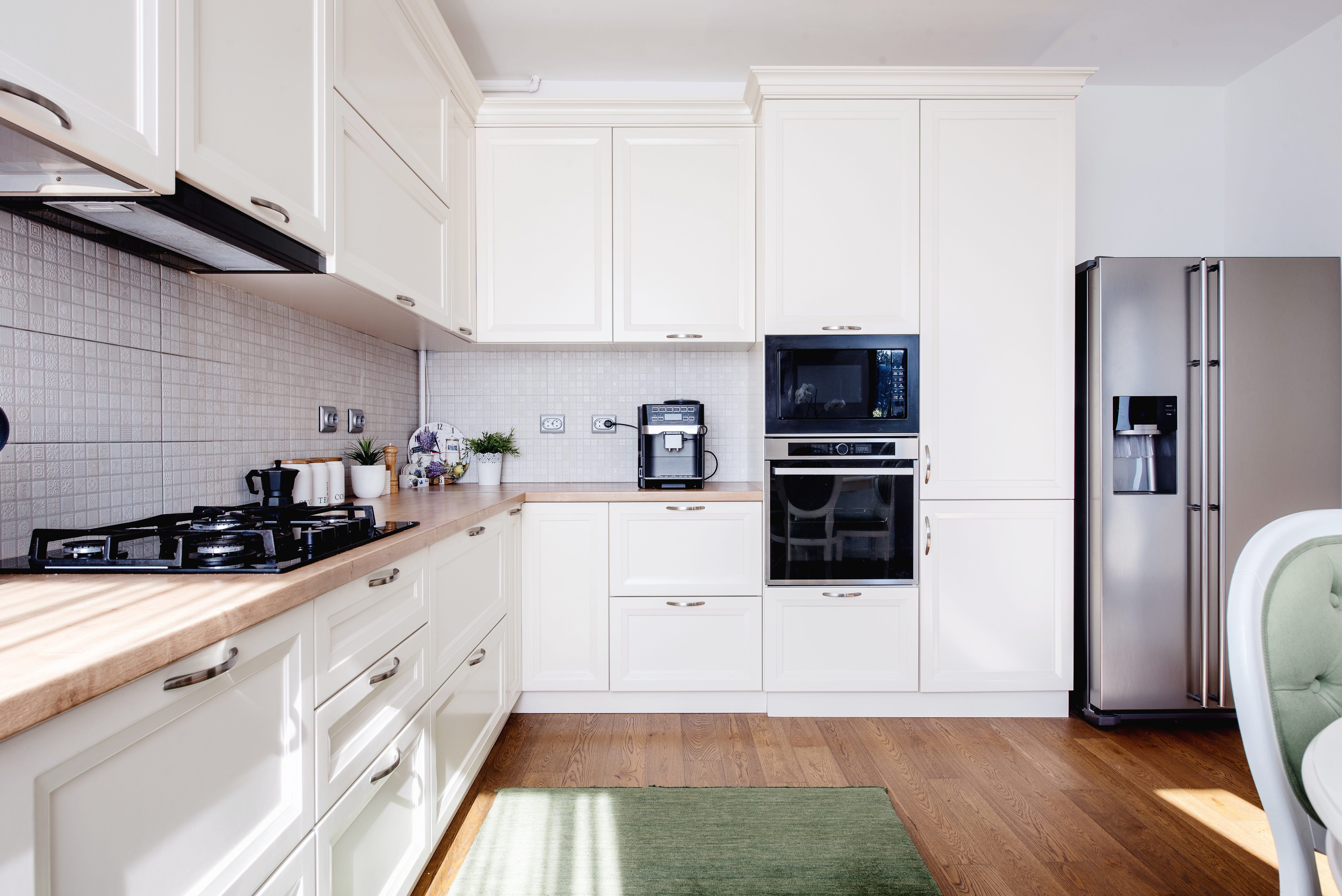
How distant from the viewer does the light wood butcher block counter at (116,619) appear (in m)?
0.56

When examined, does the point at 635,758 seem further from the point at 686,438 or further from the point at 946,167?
the point at 946,167

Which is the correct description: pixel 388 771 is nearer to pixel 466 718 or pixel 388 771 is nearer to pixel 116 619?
pixel 466 718

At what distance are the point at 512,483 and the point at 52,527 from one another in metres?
1.79

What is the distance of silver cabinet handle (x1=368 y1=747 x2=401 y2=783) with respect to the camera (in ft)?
3.95

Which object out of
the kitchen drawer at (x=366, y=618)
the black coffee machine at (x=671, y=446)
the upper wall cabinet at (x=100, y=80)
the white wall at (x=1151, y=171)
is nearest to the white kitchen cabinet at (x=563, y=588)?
the black coffee machine at (x=671, y=446)

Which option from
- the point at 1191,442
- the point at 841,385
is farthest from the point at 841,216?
the point at 1191,442

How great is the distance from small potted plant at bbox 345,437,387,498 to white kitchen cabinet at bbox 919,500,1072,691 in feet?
6.58

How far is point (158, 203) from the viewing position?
1035mm

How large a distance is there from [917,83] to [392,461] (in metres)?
2.48

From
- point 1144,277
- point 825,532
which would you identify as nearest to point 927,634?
point 825,532

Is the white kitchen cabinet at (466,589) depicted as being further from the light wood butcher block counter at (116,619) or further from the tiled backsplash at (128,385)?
the tiled backsplash at (128,385)

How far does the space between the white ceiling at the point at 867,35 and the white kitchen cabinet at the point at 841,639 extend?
2.20 m

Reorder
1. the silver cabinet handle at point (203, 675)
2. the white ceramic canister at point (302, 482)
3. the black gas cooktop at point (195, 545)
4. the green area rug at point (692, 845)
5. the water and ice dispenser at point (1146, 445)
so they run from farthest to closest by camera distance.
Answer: the water and ice dispenser at point (1146, 445) < the white ceramic canister at point (302, 482) < the green area rug at point (692, 845) < the black gas cooktop at point (195, 545) < the silver cabinet handle at point (203, 675)

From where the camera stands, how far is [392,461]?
252 centimetres
